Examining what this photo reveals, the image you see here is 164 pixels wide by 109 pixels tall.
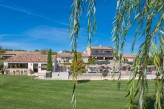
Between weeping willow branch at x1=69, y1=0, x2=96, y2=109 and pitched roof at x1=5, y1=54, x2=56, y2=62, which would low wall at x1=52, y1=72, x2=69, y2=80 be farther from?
weeping willow branch at x1=69, y1=0, x2=96, y2=109

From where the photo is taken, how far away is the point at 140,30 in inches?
108

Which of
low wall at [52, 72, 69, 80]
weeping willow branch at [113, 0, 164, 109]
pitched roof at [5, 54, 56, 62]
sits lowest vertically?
low wall at [52, 72, 69, 80]

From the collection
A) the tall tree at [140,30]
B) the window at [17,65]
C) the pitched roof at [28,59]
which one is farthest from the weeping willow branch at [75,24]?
the window at [17,65]

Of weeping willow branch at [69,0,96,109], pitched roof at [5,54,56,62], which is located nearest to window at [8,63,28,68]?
pitched roof at [5,54,56,62]

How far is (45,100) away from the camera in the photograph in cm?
1789

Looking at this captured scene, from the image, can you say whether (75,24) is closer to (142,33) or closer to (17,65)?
(142,33)

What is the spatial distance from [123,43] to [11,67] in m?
47.0

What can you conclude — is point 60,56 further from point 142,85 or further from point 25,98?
point 142,85

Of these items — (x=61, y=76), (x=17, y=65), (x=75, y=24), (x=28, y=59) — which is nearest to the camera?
(x=75, y=24)

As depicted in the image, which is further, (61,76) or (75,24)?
(61,76)

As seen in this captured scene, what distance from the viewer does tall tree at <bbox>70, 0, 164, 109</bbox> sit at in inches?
82.4

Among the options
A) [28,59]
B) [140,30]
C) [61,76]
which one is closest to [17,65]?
[28,59]

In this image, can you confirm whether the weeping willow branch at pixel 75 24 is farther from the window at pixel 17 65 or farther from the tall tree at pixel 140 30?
the window at pixel 17 65

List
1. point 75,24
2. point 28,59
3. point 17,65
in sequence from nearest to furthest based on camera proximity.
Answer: point 75,24 < point 17,65 < point 28,59
